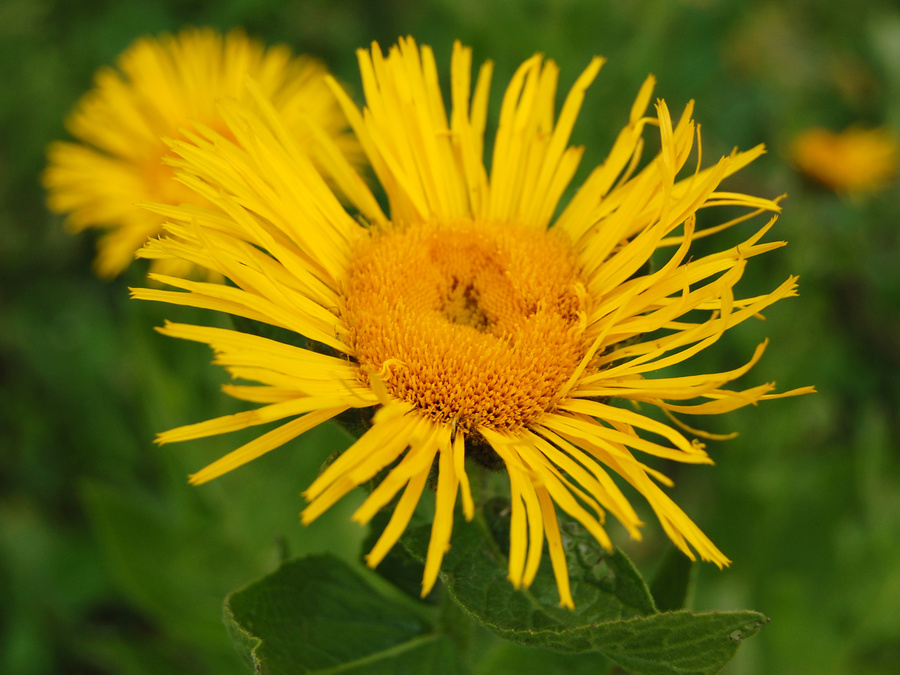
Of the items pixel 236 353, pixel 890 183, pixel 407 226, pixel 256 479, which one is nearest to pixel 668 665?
pixel 236 353

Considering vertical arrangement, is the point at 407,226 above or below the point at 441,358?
above

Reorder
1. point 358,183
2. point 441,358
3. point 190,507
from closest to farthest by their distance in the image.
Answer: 1. point 441,358
2. point 358,183
3. point 190,507

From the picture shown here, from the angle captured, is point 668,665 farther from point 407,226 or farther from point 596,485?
point 407,226

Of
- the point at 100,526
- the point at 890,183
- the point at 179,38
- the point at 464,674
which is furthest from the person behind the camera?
the point at 890,183

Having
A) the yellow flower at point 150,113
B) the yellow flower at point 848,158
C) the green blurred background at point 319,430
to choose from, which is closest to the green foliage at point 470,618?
the green blurred background at point 319,430

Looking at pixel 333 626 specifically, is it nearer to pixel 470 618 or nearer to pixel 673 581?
pixel 470 618

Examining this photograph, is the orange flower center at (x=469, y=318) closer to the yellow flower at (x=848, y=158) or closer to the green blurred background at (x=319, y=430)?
the green blurred background at (x=319, y=430)

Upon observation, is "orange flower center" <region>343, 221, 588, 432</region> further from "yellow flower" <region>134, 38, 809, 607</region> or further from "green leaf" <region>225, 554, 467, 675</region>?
"green leaf" <region>225, 554, 467, 675</region>

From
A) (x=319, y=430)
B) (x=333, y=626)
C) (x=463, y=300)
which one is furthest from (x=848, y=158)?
(x=333, y=626)
